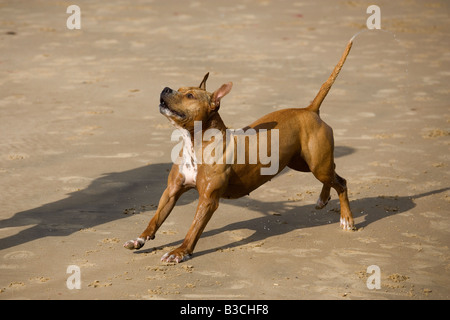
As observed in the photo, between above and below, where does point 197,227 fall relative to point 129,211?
above

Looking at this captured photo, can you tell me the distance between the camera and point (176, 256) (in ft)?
22.3

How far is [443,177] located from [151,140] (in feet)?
12.6

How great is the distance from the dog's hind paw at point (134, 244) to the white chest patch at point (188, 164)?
645mm

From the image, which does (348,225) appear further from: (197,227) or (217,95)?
(217,95)

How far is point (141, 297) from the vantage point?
6.06 meters

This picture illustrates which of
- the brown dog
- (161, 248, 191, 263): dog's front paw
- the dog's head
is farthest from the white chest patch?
(161, 248, 191, 263): dog's front paw

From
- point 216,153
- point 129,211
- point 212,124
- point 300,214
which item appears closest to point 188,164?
point 216,153

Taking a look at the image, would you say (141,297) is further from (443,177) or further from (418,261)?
(443,177)

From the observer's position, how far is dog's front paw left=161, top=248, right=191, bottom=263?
6770 millimetres

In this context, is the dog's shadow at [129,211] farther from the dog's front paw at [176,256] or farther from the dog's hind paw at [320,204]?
the dog's front paw at [176,256]

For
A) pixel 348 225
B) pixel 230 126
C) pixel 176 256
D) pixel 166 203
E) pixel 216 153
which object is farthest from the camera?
pixel 230 126

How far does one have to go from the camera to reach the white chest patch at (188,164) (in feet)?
23.0

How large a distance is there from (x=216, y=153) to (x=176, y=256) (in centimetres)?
98

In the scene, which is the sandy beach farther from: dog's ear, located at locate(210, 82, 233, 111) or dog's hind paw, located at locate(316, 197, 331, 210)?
dog's ear, located at locate(210, 82, 233, 111)
